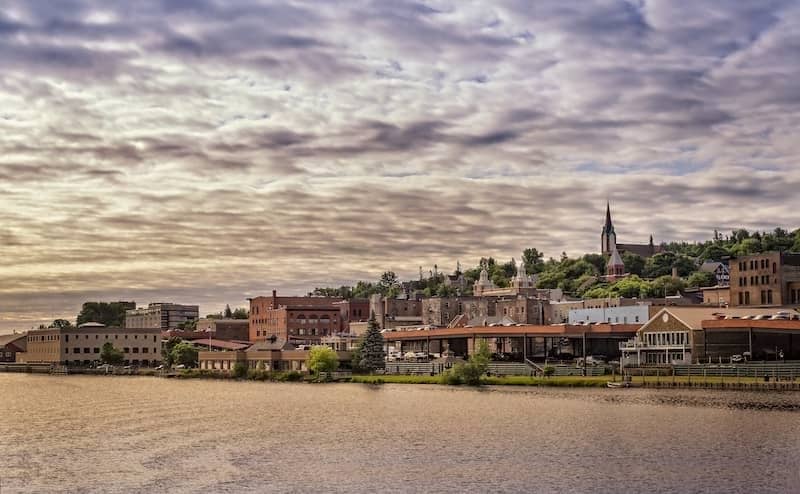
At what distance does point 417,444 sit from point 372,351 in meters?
84.2

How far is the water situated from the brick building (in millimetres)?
63701

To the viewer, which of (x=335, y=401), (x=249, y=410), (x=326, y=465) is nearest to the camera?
(x=326, y=465)

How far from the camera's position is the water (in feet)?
163

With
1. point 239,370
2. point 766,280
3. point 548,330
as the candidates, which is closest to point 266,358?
point 239,370

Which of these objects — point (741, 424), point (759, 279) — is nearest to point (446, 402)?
point (741, 424)

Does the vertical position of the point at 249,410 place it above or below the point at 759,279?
below

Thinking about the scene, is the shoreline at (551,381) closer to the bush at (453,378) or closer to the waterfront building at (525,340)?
the bush at (453,378)

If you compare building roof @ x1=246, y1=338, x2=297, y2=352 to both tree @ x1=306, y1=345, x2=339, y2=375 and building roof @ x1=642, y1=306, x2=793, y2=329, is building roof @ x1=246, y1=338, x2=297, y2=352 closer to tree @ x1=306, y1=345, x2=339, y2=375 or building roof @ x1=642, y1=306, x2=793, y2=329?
tree @ x1=306, y1=345, x2=339, y2=375

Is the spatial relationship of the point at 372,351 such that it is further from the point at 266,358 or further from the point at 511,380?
A: the point at 511,380

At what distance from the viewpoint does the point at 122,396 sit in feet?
370

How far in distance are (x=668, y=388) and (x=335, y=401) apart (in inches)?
1282

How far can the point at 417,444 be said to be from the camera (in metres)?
64.0

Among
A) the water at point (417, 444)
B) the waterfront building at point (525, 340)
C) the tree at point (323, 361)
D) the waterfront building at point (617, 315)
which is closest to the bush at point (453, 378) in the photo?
the waterfront building at point (525, 340)

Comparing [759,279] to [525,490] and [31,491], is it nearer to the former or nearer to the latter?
[525,490]
